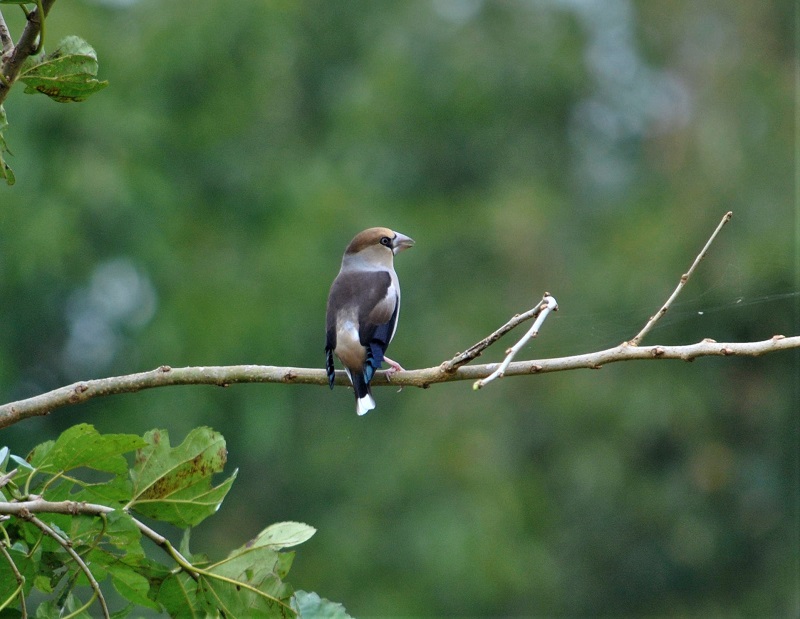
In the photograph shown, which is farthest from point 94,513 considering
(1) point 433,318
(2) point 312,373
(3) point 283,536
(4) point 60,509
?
(1) point 433,318

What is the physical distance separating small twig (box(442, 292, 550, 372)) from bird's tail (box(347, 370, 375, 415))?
145cm

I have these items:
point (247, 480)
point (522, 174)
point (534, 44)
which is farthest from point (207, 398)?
point (534, 44)

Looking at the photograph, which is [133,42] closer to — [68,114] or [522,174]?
[68,114]

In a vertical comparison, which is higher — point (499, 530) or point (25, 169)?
point (25, 169)

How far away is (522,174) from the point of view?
22.3m

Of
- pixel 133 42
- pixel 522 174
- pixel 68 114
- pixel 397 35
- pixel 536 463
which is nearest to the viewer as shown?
pixel 68 114

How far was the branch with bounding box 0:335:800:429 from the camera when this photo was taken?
2.52 metres

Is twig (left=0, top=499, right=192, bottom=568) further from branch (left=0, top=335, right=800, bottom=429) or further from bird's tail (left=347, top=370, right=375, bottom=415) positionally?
bird's tail (left=347, top=370, right=375, bottom=415)

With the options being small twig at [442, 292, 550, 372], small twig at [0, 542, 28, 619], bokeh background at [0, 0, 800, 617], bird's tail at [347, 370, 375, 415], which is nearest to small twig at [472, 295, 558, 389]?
small twig at [442, 292, 550, 372]

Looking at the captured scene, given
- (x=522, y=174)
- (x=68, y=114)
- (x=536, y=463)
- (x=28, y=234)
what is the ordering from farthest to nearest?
1. (x=522, y=174)
2. (x=536, y=463)
3. (x=68, y=114)
4. (x=28, y=234)

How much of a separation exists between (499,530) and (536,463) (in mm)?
2457

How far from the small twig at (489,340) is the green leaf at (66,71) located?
964 mm

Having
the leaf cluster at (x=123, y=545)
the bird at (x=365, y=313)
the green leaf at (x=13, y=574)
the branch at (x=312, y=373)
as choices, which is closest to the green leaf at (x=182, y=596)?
the leaf cluster at (x=123, y=545)

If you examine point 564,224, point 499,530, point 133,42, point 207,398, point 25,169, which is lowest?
point 499,530
